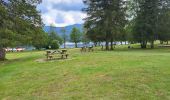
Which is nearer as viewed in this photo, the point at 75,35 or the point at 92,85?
the point at 92,85

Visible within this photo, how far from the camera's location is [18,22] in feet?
95.4

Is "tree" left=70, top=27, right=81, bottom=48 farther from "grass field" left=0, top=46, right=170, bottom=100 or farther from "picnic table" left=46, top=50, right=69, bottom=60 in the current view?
"grass field" left=0, top=46, right=170, bottom=100

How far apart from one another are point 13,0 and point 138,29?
84.9ft

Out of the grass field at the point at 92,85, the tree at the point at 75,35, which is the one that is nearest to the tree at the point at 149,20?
the grass field at the point at 92,85

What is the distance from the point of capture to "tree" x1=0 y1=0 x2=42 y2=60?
1070 inches

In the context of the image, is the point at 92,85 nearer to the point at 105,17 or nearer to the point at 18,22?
the point at 18,22

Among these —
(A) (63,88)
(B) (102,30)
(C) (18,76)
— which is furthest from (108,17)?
(A) (63,88)

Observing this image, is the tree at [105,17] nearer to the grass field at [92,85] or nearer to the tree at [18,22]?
the tree at [18,22]

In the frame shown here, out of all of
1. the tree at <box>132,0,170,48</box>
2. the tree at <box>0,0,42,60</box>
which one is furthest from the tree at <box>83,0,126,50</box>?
the tree at <box>0,0,42,60</box>

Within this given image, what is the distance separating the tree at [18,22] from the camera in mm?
27188

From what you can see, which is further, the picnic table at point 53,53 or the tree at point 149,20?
the tree at point 149,20

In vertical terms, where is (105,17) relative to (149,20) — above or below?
above

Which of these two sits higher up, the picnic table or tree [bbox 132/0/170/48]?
tree [bbox 132/0/170/48]

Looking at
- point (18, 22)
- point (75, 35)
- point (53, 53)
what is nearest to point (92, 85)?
point (53, 53)
